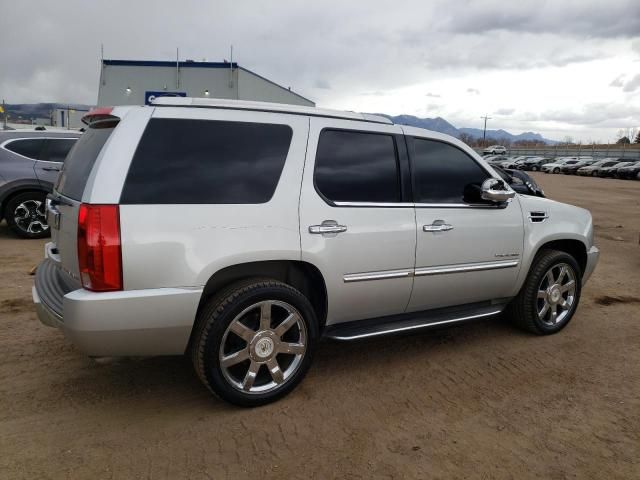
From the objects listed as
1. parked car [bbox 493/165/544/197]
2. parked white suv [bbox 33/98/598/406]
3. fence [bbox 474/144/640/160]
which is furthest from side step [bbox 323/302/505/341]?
fence [bbox 474/144/640/160]

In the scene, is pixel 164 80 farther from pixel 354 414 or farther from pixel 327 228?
pixel 354 414

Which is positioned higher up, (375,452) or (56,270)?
(56,270)

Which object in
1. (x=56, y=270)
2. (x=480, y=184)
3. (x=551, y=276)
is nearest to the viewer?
(x=56, y=270)

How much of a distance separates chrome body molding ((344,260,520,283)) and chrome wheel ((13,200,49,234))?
669 cm

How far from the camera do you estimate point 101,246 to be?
2.78 metres

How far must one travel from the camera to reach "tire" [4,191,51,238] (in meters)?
8.29

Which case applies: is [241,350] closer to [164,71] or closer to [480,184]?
[480,184]

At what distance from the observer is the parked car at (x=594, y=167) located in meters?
42.2

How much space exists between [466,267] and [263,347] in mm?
1722

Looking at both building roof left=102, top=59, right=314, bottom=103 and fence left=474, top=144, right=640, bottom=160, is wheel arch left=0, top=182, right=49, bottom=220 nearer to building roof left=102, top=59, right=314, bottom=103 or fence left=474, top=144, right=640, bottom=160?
building roof left=102, top=59, right=314, bottom=103

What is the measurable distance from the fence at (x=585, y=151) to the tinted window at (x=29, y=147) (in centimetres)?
6065

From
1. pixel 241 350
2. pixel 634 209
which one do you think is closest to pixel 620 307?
pixel 241 350

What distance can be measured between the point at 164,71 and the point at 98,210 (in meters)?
18.9

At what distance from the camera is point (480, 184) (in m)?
4.23
